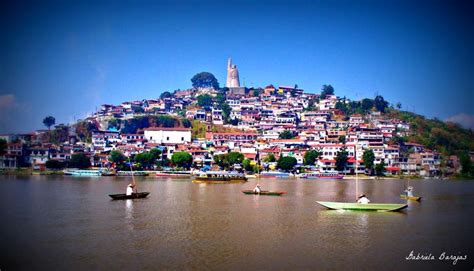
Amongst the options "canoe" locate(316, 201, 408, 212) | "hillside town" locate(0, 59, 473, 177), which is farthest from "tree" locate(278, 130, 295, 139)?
"canoe" locate(316, 201, 408, 212)

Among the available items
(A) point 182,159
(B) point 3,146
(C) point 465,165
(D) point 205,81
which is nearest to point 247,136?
(A) point 182,159

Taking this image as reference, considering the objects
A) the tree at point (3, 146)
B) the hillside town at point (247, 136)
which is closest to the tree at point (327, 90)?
the hillside town at point (247, 136)

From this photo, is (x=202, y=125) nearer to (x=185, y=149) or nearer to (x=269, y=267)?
(x=185, y=149)

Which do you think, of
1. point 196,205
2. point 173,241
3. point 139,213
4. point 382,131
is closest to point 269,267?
point 173,241

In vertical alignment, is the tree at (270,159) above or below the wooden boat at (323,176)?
above

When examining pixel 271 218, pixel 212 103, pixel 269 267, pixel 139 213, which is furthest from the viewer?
pixel 212 103

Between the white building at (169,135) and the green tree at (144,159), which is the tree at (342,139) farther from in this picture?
the green tree at (144,159)

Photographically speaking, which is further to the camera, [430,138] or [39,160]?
[430,138]

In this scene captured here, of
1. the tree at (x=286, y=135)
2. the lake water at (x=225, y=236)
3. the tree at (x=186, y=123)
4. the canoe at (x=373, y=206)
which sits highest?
the tree at (x=186, y=123)
